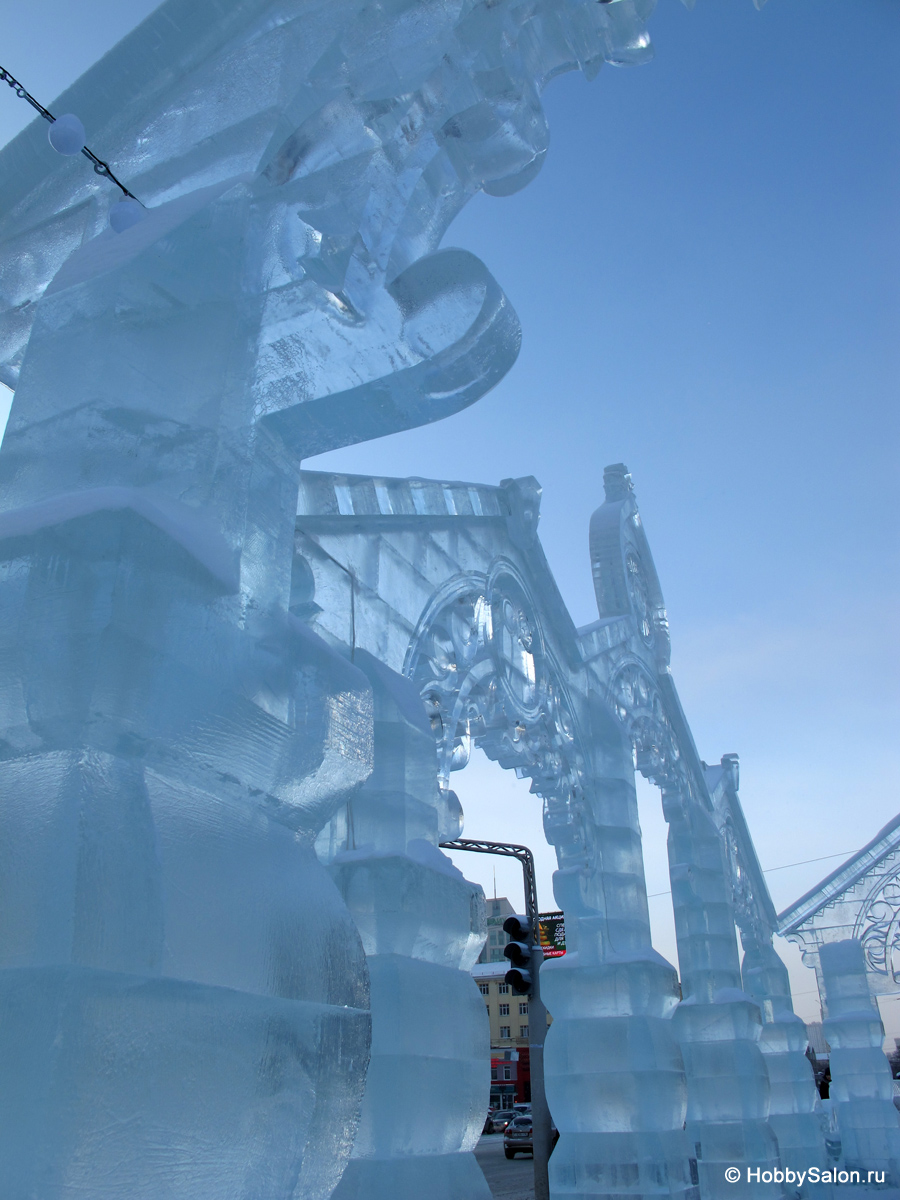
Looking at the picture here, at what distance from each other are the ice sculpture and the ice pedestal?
3165mm

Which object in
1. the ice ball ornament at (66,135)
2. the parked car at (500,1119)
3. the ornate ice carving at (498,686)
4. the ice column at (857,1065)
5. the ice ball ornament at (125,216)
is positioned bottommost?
the parked car at (500,1119)

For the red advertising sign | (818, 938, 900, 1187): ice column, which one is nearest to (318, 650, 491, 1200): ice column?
(818, 938, 900, 1187): ice column

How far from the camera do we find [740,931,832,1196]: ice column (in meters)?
9.67

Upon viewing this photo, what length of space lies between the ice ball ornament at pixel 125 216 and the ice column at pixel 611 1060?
14.9ft

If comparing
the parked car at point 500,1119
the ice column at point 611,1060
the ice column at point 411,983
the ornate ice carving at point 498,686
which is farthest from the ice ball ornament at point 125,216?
the parked car at point 500,1119

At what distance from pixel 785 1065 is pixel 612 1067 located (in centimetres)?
653

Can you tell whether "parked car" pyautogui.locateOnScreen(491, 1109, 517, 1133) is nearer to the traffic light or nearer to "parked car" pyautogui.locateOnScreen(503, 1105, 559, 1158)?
"parked car" pyautogui.locateOnScreen(503, 1105, 559, 1158)

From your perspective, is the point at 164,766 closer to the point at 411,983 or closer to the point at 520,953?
the point at 411,983

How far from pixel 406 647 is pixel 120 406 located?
2450 mm

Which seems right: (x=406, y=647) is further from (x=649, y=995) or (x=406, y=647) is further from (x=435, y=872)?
(x=649, y=995)

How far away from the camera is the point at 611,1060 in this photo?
16.1 feet

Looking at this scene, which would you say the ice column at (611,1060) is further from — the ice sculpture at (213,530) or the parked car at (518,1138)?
the parked car at (518,1138)

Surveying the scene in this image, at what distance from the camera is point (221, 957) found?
3.72 ft

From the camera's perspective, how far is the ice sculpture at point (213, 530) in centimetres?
101
